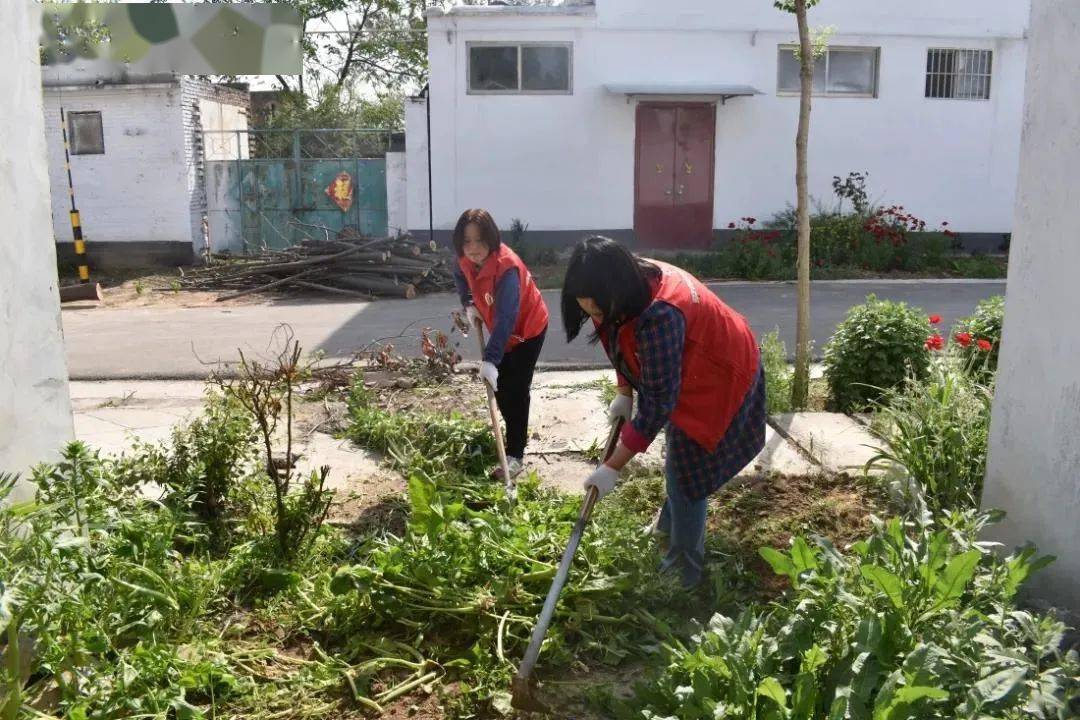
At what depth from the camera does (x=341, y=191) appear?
1648cm

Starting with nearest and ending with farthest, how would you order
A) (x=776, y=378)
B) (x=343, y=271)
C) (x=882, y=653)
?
(x=882, y=653)
(x=776, y=378)
(x=343, y=271)

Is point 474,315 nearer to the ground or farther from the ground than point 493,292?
nearer to the ground

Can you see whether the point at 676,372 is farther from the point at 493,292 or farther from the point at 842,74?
the point at 842,74

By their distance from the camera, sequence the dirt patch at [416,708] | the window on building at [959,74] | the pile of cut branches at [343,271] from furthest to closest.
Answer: the window on building at [959,74], the pile of cut branches at [343,271], the dirt patch at [416,708]

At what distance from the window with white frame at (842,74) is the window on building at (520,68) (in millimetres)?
3507

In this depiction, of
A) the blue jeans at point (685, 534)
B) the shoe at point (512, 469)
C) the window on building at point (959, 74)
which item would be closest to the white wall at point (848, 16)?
the window on building at point (959, 74)

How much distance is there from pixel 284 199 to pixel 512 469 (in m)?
12.7

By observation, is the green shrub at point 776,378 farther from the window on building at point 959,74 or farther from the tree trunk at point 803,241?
the window on building at point 959,74

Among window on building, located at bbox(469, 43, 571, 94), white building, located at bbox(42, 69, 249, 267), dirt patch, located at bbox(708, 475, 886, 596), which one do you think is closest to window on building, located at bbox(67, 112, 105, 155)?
white building, located at bbox(42, 69, 249, 267)

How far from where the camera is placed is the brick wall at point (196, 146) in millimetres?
15688

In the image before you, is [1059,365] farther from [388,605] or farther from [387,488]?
[387,488]

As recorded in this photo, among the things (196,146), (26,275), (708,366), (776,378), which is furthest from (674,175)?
(26,275)

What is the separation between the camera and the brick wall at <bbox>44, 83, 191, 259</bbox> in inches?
607

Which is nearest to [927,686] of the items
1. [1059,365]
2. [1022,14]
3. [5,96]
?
[1059,365]
